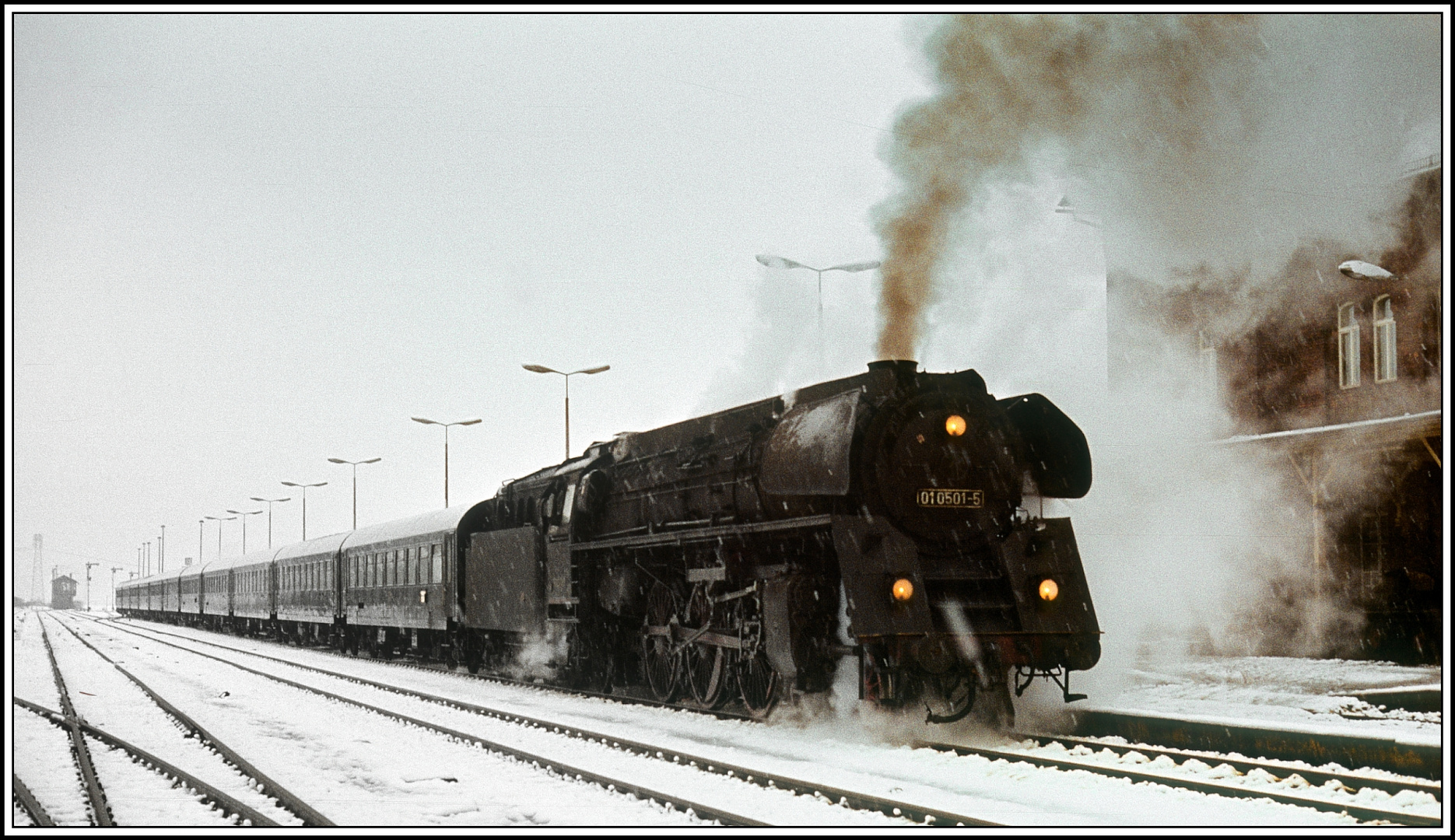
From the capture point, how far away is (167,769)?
351 inches

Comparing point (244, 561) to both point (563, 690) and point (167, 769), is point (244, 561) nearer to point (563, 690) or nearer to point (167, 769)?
point (563, 690)

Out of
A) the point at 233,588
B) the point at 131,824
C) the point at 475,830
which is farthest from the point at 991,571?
the point at 233,588

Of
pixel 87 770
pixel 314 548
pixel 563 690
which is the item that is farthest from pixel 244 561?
pixel 87 770

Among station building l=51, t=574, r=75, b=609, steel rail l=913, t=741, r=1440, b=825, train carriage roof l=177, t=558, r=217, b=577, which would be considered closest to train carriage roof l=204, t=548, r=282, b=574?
Answer: train carriage roof l=177, t=558, r=217, b=577

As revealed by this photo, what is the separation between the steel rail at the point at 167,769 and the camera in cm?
717

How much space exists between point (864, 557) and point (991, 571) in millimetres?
1161

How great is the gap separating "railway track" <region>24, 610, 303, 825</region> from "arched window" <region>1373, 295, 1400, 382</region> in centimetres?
1630

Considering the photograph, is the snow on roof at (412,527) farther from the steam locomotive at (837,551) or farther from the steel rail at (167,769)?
the steel rail at (167,769)

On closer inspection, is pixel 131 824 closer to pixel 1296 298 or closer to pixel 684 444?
pixel 684 444

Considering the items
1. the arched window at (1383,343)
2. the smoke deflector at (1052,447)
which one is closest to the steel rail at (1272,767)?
the smoke deflector at (1052,447)

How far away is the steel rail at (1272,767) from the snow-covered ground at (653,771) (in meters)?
0.21

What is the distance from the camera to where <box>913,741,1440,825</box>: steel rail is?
6.14 m

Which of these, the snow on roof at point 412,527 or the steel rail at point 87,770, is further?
the snow on roof at point 412,527

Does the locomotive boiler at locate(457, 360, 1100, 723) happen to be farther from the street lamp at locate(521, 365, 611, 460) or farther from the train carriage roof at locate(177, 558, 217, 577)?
the train carriage roof at locate(177, 558, 217, 577)
